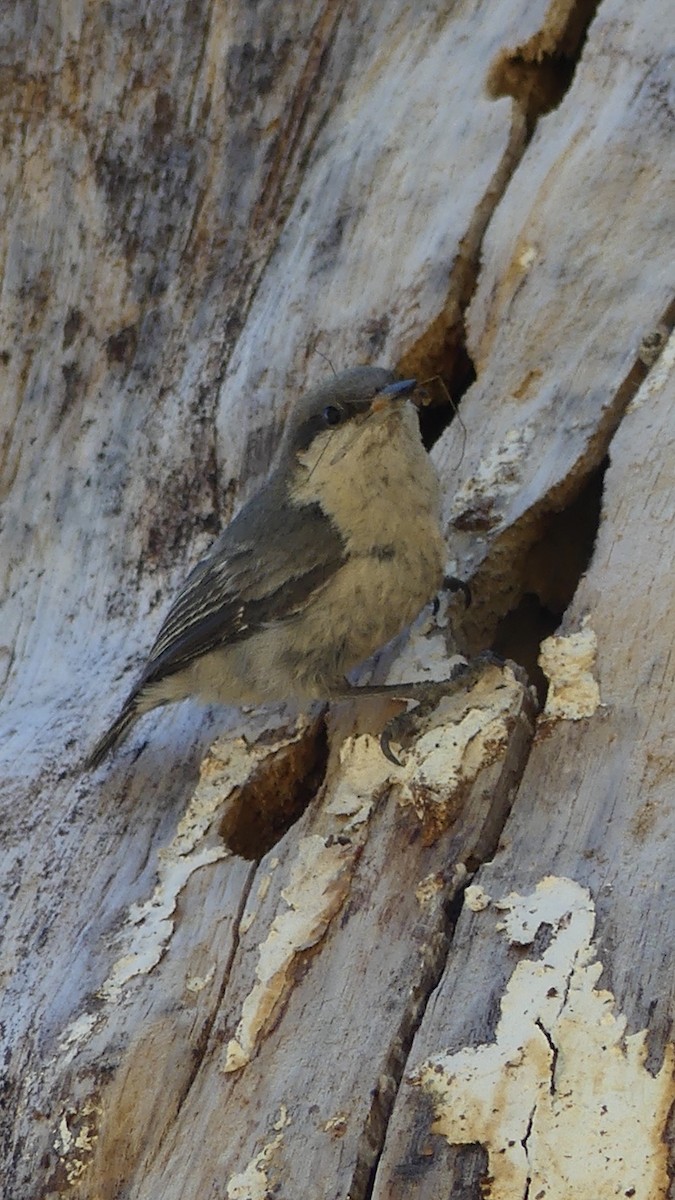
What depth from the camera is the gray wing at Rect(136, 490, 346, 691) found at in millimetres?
2828

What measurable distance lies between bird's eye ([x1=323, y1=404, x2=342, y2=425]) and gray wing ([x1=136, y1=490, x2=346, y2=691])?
0.19 metres

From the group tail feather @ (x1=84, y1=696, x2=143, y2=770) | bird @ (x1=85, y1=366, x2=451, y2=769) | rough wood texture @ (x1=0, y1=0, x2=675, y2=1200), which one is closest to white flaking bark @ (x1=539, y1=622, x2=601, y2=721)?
rough wood texture @ (x1=0, y1=0, x2=675, y2=1200)

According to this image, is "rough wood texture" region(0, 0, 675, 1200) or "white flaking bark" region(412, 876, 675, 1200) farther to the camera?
"rough wood texture" region(0, 0, 675, 1200)

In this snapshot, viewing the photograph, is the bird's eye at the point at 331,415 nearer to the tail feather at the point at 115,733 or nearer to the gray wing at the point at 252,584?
the gray wing at the point at 252,584

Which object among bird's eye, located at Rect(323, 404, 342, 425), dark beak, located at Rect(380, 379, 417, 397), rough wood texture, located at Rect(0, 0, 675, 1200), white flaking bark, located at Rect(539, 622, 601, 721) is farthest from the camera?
bird's eye, located at Rect(323, 404, 342, 425)

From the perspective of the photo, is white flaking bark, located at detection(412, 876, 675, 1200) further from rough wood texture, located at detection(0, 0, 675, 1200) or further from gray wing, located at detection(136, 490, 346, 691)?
gray wing, located at detection(136, 490, 346, 691)

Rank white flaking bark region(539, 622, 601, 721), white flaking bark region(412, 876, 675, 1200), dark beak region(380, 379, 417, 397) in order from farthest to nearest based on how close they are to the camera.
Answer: dark beak region(380, 379, 417, 397), white flaking bark region(539, 622, 601, 721), white flaking bark region(412, 876, 675, 1200)

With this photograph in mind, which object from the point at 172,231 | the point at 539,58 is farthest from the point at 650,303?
the point at 172,231

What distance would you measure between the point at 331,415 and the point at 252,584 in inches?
16.0

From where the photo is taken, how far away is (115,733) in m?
2.83

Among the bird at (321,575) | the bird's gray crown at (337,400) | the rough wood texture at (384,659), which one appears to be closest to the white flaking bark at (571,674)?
the rough wood texture at (384,659)

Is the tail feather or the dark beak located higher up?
the dark beak

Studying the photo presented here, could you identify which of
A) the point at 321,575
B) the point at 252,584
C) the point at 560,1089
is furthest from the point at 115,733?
the point at 560,1089

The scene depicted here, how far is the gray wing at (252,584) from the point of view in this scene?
283cm
